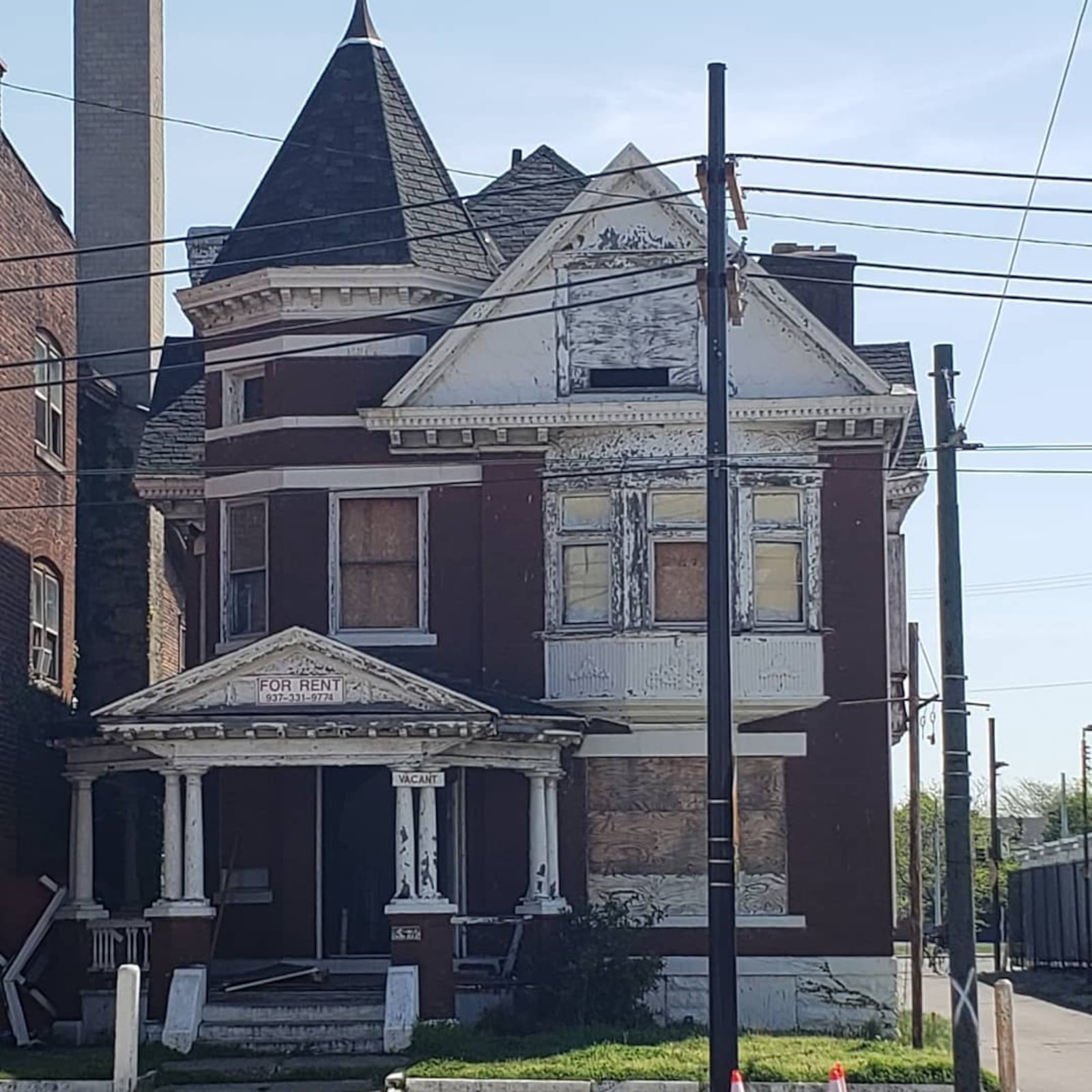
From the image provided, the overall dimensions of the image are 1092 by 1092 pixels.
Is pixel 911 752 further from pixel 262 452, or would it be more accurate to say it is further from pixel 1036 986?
pixel 1036 986

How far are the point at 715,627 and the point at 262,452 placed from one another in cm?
1005

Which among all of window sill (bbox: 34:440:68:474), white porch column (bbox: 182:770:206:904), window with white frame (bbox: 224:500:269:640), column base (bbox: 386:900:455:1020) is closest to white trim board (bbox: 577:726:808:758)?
column base (bbox: 386:900:455:1020)

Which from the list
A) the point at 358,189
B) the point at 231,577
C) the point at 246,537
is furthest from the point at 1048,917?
the point at 358,189

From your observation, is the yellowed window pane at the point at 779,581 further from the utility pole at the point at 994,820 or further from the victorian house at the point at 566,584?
the utility pole at the point at 994,820

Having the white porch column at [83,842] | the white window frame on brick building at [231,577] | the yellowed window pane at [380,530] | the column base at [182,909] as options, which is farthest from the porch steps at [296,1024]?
the yellowed window pane at [380,530]

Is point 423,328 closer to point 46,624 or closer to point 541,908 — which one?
point 46,624

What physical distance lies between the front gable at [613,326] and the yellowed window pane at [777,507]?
125 centimetres

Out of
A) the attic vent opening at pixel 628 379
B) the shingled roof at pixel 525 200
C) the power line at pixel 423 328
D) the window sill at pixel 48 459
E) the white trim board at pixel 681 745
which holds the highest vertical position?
the shingled roof at pixel 525 200

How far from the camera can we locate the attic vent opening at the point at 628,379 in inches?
1049

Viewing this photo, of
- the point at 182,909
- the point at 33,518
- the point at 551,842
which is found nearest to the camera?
the point at 182,909

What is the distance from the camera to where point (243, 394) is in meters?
27.9

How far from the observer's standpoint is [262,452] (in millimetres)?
27172

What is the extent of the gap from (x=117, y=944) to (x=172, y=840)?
198 cm

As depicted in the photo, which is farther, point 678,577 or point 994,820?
point 994,820
